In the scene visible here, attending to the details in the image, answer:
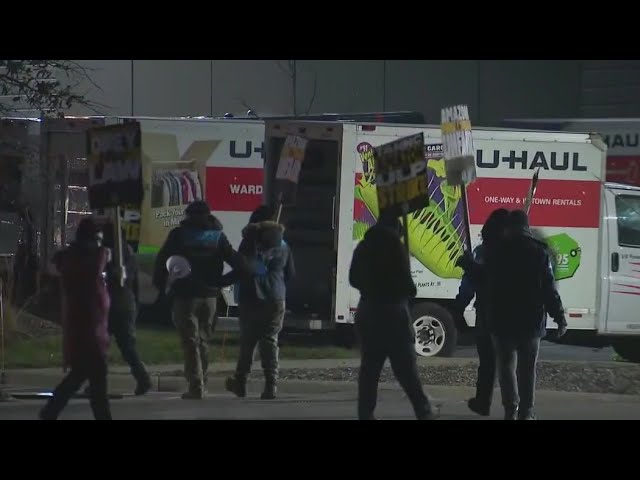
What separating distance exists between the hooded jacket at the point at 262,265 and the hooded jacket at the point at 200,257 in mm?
85

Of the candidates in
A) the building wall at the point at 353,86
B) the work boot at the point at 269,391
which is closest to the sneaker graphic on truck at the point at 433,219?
the building wall at the point at 353,86

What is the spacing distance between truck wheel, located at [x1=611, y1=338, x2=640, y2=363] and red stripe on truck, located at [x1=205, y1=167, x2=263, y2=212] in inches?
142

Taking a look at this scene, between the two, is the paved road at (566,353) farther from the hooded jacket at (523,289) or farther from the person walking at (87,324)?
the person walking at (87,324)

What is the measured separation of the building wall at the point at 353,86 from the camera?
33.6ft

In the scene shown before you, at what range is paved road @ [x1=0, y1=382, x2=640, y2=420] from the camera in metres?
9.10

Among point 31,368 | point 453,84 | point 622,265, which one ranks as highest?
point 453,84

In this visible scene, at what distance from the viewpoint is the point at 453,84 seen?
34.2ft

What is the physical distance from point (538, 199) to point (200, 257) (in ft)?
10.2

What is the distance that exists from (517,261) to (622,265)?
2.70 m

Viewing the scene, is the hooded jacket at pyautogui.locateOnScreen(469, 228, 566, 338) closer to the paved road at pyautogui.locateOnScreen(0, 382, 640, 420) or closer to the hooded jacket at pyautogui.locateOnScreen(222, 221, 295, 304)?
the paved road at pyautogui.locateOnScreen(0, 382, 640, 420)

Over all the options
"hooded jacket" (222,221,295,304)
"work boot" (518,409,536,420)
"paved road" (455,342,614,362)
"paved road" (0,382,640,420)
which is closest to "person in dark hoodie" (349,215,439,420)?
"paved road" (0,382,640,420)

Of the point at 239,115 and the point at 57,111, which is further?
the point at 239,115
